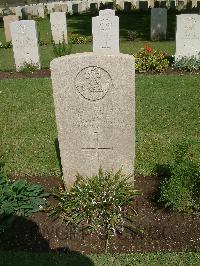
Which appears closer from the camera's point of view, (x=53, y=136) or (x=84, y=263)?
(x=84, y=263)

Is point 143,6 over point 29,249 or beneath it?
over

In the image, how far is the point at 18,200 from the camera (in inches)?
202

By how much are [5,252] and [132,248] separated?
1.50m

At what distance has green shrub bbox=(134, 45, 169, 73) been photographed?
39.2ft

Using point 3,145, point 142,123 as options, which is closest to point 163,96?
point 142,123

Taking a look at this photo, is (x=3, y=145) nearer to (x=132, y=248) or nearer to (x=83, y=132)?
(x=83, y=132)

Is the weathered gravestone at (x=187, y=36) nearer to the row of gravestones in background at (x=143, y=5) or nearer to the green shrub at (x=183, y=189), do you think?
the green shrub at (x=183, y=189)

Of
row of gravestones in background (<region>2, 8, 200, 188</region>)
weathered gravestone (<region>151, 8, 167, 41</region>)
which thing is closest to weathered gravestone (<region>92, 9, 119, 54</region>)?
weathered gravestone (<region>151, 8, 167, 41</region>)

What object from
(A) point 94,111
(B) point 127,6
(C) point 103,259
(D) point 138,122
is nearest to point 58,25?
(D) point 138,122

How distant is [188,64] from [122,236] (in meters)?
8.44

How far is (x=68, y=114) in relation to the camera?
487 cm

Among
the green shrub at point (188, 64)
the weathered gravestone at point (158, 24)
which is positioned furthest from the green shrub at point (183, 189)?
the weathered gravestone at point (158, 24)

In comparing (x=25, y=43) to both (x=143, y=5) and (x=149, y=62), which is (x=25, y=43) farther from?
(x=143, y=5)

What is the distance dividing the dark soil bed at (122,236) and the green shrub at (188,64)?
774 centimetres
